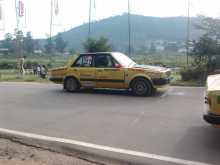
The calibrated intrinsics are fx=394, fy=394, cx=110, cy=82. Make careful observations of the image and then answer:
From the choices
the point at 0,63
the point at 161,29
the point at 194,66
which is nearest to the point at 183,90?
the point at 194,66

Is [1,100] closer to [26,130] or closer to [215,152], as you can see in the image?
[26,130]

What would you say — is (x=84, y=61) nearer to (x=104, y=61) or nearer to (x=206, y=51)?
(x=104, y=61)

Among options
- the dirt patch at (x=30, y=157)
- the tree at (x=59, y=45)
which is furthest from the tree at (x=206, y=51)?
the tree at (x=59, y=45)

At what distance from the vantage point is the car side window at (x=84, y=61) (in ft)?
46.5

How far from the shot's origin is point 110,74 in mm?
13578

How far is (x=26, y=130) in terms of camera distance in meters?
8.12

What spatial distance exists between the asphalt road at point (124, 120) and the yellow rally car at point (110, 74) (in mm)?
413

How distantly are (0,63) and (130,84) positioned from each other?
54334mm

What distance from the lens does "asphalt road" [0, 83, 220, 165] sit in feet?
22.2

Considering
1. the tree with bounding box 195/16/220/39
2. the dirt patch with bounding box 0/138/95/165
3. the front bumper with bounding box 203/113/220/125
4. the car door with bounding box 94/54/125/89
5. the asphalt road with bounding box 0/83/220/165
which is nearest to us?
the dirt patch with bounding box 0/138/95/165

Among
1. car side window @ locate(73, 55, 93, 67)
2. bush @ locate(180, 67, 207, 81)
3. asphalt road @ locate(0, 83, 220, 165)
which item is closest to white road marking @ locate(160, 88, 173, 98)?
asphalt road @ locate(0, 83, 220, 165)

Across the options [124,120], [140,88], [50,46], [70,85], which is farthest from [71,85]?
[50,46]

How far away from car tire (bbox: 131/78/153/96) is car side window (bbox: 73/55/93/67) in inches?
78.0

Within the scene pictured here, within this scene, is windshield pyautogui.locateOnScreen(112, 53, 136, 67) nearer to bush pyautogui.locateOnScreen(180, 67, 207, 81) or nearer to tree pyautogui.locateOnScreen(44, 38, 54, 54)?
bush pyautogui.locateOnScreen(180, 67, 207, 81)
